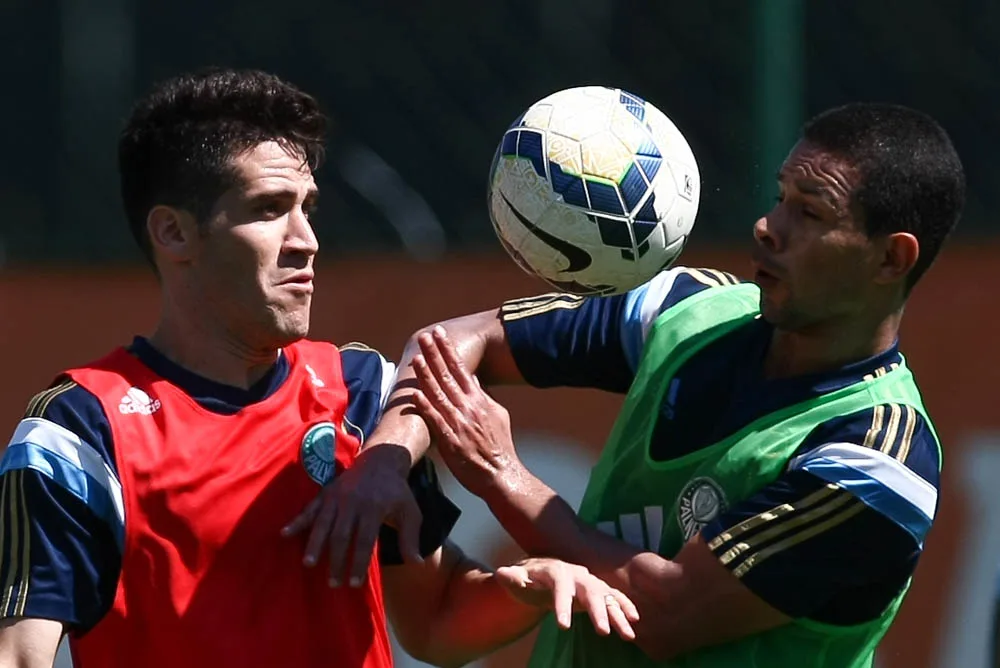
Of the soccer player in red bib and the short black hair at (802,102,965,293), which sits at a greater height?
the short black hair at (802,102,965,293)

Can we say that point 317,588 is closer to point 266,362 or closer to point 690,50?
point 266,362

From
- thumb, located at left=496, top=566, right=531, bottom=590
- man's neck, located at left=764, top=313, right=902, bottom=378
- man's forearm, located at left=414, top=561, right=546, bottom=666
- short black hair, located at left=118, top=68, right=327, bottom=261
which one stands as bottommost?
man's forearm, located at left=414, top=561, right=546, bottom=666

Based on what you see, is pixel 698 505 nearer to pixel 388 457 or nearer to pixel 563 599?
pixel 563 599

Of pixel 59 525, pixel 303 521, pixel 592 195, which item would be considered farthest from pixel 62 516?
pixel 592 195

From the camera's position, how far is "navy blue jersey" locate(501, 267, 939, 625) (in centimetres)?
321

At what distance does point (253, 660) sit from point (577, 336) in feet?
3.43

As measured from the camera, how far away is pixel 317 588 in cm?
310

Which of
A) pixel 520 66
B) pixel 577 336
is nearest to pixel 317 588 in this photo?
pixel 577 336

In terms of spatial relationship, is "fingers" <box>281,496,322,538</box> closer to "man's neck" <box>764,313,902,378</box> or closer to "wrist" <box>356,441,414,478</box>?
"wrist" <box>356,441,414,478</box>

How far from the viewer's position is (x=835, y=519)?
322cm

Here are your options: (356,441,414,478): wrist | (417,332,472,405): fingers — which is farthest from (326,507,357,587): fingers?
(417,332,472,405): fingers

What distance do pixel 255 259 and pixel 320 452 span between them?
0.38 m

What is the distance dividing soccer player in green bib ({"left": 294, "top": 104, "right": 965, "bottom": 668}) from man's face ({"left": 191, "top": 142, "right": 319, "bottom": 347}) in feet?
1.04

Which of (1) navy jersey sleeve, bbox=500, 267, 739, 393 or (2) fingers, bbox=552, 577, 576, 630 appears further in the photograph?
(1) navy jersey sleeve, bbox=500, 267, 739, 393
